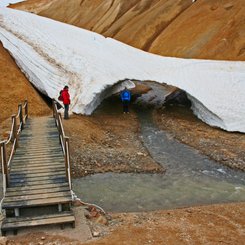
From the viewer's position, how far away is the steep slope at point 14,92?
1674cm

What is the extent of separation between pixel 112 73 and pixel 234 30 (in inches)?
717

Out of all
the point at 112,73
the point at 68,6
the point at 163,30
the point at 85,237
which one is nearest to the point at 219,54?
the point at 163,30

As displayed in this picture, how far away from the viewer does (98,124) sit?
1647cm

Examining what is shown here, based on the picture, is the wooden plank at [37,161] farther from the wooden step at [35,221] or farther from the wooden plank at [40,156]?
the wooden step at [35,221]

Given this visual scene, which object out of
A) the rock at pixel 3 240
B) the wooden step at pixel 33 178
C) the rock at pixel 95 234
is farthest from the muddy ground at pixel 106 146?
the rock at pixel 3 240

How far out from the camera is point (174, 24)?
40.7 metres

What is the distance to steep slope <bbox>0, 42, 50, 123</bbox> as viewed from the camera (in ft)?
54.9

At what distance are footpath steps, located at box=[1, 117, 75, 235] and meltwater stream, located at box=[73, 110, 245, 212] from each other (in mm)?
1353

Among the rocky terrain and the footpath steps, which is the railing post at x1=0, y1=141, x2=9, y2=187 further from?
the rocky terrain

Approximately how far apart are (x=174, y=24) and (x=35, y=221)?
35853 millimetres

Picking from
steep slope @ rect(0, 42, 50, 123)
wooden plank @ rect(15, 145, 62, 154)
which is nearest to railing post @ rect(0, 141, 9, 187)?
wooden plank @ rect(15, 145, 62, 154)

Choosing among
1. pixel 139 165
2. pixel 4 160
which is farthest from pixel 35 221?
pixel 139 165

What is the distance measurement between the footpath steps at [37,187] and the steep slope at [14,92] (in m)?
5.54

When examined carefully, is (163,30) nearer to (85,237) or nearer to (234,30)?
(234,30)
